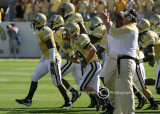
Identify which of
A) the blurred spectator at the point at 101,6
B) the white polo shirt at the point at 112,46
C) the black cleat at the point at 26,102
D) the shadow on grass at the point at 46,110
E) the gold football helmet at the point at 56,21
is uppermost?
the gold football helmet at the point at 56,21

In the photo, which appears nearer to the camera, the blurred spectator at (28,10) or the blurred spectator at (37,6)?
the blurred spectator at (37,6)

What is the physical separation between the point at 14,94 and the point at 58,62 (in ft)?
7.13

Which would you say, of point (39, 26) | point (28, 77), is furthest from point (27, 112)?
point (28, 77)

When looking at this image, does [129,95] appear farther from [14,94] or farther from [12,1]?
[12,1]

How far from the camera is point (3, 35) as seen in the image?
903 inches

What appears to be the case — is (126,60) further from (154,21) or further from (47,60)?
(154,21)

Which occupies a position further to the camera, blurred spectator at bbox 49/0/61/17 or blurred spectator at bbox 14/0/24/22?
blurred spectator at bbox 14/0/24/22

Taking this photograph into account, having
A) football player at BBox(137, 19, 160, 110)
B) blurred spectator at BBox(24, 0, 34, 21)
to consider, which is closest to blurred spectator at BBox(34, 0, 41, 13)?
blurred spectator at BBox(24, 0, 34, 21)

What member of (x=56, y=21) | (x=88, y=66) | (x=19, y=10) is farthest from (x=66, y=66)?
(x=19, y=10)

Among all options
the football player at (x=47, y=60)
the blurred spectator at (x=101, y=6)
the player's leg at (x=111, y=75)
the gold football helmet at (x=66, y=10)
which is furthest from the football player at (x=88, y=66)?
the blurred spectator at (x=101, y=6)

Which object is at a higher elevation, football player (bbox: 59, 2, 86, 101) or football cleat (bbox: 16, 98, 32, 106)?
football player (bbox: 59, 2, 86, 101)

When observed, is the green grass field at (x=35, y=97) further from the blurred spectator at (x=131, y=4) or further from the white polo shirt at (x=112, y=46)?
the blurred spectator at (x=131, y=4)

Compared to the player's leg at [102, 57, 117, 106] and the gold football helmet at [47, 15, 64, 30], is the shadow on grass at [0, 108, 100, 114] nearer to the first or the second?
the player's leg at [102, 57, 117, 106]

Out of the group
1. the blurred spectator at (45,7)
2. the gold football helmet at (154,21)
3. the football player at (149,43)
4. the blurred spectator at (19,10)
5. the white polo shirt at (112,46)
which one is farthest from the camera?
the blurred spectator at (19,10)
